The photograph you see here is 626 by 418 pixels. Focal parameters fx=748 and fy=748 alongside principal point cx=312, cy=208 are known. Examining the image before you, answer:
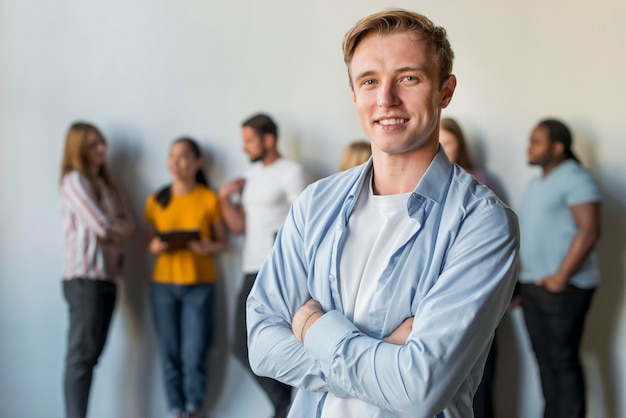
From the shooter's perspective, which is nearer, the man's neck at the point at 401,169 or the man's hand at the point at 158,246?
the man's neck at the point at 401,169

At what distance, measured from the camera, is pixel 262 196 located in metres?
4.21

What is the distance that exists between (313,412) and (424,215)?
446mm

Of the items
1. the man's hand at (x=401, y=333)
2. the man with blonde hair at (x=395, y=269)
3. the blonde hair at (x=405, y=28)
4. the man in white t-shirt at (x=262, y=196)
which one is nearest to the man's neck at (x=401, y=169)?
the man with blonde hair at (x=395, y=269)

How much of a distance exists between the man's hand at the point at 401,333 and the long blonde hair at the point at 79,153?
314cm

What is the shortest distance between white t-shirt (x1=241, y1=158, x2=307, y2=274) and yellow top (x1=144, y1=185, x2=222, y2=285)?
0.25 m

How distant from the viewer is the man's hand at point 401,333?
1362mm

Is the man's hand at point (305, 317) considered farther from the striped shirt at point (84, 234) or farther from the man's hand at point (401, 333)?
the striped shirt at point (84, 234)

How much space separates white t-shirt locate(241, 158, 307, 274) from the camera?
4.18 meters

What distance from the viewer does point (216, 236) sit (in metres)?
4.46

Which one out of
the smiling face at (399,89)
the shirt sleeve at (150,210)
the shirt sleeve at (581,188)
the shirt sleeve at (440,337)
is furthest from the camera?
the shirt sleeve at (150,210)

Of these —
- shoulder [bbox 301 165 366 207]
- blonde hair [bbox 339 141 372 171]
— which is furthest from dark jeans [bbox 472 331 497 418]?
shoulder [bbox 301 165 366 207]

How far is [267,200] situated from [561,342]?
174 centimetres

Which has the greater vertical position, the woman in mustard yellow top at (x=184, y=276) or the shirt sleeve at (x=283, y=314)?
the shirt sleeve at (x=283, y=314)

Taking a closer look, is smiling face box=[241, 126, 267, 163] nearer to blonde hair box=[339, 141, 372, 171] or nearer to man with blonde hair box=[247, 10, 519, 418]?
blonde hair box=[339, 141, 372, 171]
